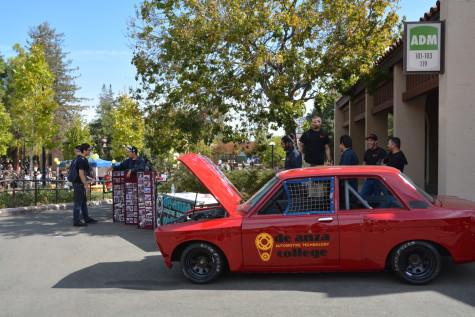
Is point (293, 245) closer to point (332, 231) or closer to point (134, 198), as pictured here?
point (332, 231)

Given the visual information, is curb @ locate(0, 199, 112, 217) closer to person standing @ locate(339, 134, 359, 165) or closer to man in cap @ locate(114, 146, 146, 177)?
man in cap @ locate(114, 146, 146, 177)

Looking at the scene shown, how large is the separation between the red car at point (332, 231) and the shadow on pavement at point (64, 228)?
265 cm

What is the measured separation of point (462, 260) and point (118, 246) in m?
5.70

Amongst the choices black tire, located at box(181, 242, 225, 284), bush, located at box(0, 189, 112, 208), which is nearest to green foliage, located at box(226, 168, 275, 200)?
bush, located at box(0, 189, 112, 208)

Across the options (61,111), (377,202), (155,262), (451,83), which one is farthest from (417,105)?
(61,111)

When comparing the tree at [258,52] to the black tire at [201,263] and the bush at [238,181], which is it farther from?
the black tire at [201,263]

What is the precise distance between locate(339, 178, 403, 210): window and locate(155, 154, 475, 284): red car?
0.04ft

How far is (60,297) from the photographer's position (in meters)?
5.58

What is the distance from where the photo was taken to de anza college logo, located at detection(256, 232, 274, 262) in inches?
224

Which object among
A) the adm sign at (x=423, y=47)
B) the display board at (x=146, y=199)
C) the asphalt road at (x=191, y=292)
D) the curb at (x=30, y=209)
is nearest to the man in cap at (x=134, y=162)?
the display board at (x=146, y=199)

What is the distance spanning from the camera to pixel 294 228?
5656 mm

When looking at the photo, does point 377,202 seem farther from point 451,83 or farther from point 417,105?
point 417,105

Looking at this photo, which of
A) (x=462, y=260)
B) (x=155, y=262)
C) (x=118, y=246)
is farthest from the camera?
(x=118, y=246)

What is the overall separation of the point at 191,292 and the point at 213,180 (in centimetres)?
146
